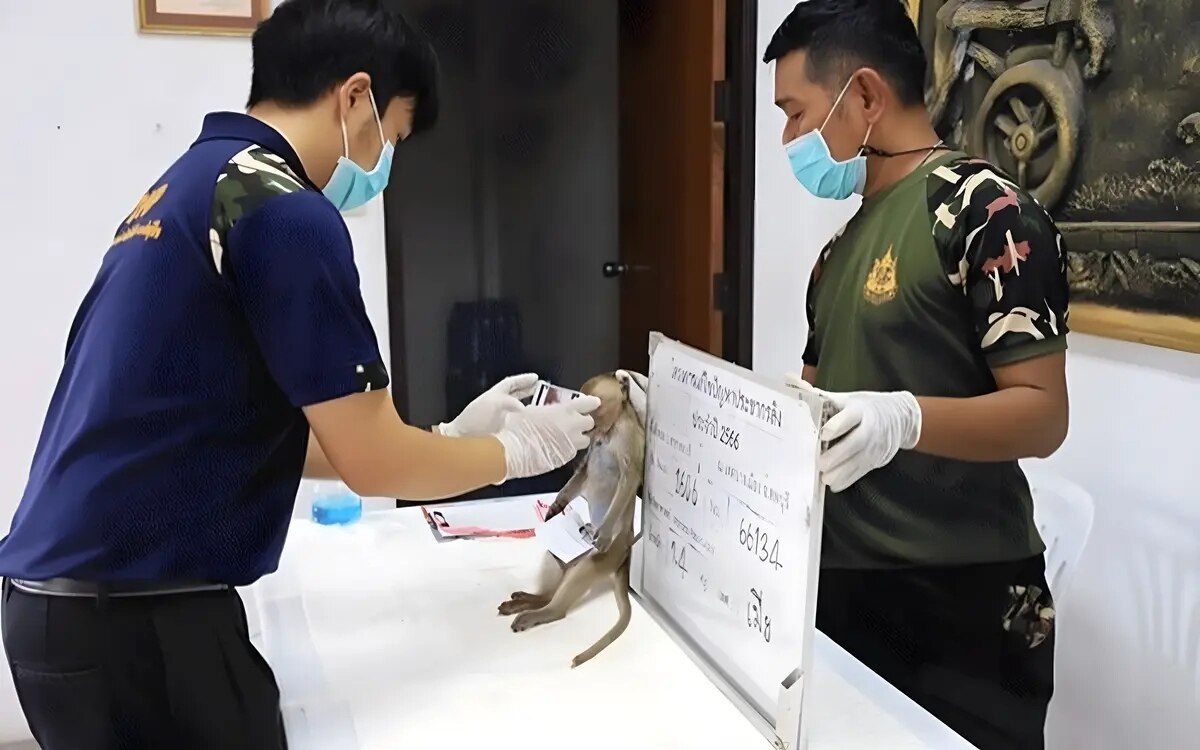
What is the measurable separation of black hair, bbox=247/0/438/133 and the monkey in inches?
18.7

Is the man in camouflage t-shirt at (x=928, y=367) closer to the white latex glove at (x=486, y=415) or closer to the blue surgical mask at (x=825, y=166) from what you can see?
the blue surgical mask at (x=825, y=166)

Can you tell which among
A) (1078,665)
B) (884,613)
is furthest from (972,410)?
(1078,665)

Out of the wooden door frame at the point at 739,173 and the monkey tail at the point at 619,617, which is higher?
A: the wooden door frame at the point at 739,173

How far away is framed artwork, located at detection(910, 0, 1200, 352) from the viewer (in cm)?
132

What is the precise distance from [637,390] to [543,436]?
169mm

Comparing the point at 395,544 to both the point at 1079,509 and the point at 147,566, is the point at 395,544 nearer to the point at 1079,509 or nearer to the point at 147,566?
the point at 147,566

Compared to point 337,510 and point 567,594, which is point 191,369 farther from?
point 337,510

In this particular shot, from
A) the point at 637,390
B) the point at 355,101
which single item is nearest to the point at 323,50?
the point at 355,101

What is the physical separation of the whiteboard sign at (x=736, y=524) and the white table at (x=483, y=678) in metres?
0.05

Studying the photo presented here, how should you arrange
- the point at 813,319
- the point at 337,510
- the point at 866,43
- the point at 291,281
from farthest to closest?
the point at 337,510, the point at 813,319, the point at 866,43, the point at 291,281

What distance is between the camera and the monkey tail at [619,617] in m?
1.08

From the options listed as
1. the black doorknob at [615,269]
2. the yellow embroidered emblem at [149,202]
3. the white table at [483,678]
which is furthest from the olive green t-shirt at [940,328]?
the black doorknob at [615,269]

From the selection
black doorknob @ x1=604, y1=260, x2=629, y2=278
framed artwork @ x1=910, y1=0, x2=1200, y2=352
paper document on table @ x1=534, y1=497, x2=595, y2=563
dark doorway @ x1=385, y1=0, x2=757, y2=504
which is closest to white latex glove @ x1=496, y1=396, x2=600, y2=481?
paper document on table @ x1=534, y1=497, x2=595, y2=563

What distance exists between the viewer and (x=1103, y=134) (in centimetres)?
144
